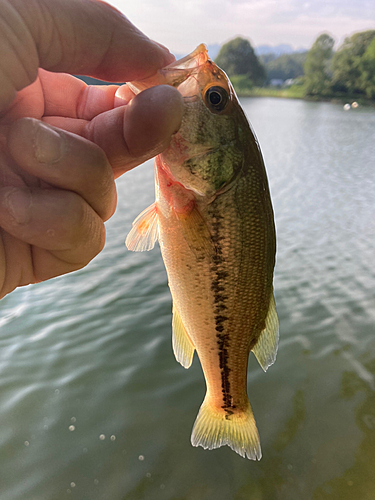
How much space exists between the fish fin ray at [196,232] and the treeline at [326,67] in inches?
2961

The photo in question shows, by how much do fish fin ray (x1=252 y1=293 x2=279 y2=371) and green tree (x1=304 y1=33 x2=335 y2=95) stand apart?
79486 mm

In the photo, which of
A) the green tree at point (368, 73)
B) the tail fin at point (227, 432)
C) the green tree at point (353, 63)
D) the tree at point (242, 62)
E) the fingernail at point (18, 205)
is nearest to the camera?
the fingernail at point (18, 205)

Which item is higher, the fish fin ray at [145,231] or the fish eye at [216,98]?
the fish eye at [216,98]

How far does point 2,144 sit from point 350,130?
33.5m

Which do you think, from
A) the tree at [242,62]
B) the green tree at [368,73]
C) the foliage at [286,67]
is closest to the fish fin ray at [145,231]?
the green tree at [368,73]

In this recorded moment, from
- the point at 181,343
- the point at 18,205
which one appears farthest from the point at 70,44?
the point at 181,343

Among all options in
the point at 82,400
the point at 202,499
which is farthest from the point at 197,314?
the point at 82,400

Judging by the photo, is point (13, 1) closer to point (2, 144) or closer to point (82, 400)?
point (2, 144)

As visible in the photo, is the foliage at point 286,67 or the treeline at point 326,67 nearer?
the treeline at point 326,67

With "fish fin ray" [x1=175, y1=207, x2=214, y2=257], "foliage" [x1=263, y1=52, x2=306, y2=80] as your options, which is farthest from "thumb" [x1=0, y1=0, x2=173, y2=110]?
"foliage" [x1=263, y1=52, x2=306, y2=80]

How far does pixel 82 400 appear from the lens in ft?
13.5

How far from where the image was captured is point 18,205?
1393mm

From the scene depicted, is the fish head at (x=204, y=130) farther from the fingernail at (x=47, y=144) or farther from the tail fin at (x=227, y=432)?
the tail fin at (x=227, y=432)

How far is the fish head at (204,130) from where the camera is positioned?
1.65m
